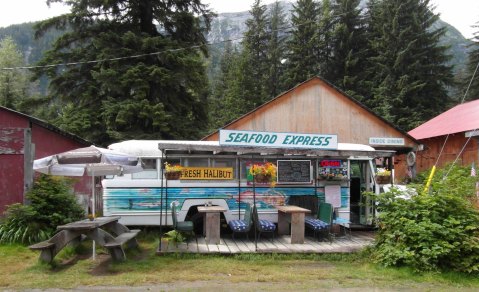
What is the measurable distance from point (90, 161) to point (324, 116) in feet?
40.2

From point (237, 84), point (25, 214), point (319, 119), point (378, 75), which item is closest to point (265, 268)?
point (25, 214)

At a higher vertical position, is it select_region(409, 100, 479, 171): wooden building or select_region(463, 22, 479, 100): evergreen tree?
select_region(463, 22, 479, 100): evergreen tree

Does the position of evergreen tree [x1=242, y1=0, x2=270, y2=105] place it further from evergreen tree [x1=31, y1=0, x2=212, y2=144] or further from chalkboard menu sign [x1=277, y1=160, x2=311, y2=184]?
chalkboard menu sign [x1=277, y1=160, x2=311, y2=184]

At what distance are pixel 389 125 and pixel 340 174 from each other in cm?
824

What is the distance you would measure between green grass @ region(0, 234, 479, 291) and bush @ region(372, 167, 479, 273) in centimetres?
26

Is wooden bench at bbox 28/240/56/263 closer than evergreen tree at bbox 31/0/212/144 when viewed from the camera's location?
Yes

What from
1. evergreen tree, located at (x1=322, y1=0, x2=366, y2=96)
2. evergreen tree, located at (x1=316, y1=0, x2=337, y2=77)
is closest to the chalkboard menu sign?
evergreen tree, located at (x1=322, y1=0, x2=366, y2=96)

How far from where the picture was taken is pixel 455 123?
19875 mm

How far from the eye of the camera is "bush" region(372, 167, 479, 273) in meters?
8.12

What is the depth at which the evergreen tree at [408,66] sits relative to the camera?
120 feet

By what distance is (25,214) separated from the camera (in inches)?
411

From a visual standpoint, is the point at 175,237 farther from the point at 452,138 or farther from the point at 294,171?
the point at 452,138

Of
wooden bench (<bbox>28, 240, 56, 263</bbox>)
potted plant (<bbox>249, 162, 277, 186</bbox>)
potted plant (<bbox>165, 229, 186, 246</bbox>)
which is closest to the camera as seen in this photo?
wooden bench (<bbox>28, 240, 56, 263</bbox>)

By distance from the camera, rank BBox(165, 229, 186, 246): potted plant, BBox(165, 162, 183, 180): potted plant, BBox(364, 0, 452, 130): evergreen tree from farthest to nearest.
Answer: BBox(364, 0, 452, 130): evergreen tree < BBox(165, 162, 183, 180): potted plant < BBox(165, 229, 186, 246): potted plant
